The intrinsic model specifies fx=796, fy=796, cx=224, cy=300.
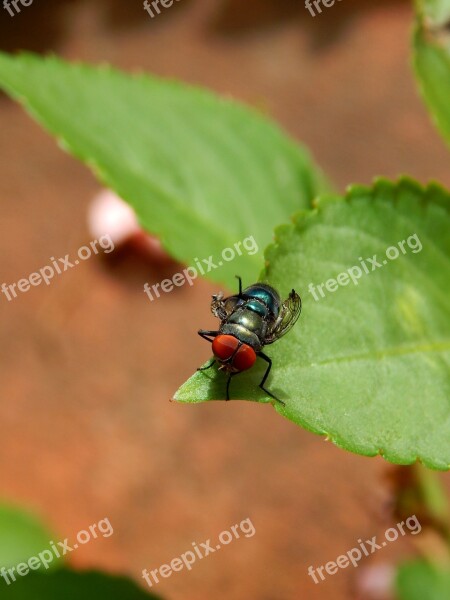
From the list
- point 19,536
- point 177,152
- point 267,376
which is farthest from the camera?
point 19,536

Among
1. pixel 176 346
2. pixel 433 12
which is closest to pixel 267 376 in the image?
pixel 433 12

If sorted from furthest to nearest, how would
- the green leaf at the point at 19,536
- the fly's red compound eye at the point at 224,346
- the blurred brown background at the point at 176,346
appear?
1. the blurred brown background at the point at 176,346
2. the green leaf at the point at 19,536
3. the fly's red compound eye at the point at 224,346

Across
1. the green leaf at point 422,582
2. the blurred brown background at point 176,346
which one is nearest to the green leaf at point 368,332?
the blurred brown background at point 176,346

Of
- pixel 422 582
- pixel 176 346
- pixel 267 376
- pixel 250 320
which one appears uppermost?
pixel 176 346

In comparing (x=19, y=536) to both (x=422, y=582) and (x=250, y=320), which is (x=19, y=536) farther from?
(x=250, y=320)

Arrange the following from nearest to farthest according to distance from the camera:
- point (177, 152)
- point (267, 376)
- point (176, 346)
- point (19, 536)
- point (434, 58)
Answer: point (267, 376) < point (434, 58) < point (177, 152) < point (19, 536) < point (176, 346)

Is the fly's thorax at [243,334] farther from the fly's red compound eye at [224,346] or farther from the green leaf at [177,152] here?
the green leaf at [177,152]

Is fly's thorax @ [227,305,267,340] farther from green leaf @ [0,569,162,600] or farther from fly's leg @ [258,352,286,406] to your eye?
green leaf @ [0,569,162,600]
